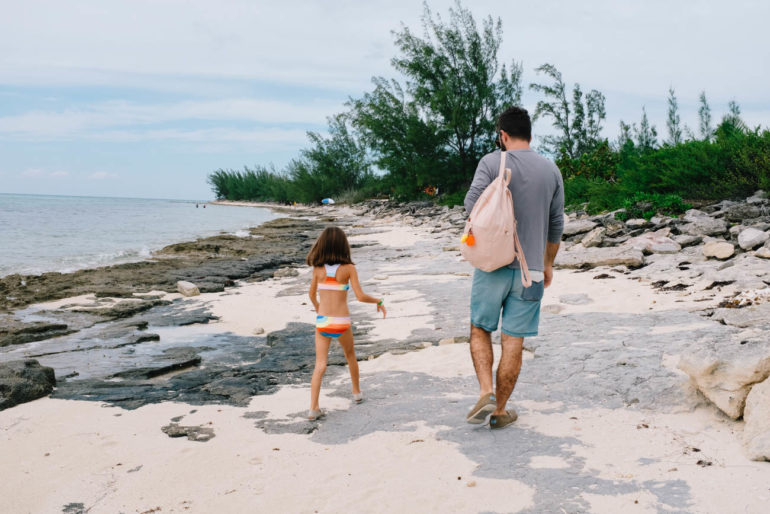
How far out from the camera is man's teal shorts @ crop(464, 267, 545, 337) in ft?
10.9

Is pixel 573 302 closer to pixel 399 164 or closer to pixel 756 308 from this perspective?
pixel 756 308

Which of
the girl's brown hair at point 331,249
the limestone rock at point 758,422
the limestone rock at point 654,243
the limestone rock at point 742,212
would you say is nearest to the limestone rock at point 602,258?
the limestone rock at point 654,243

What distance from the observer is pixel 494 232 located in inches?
125

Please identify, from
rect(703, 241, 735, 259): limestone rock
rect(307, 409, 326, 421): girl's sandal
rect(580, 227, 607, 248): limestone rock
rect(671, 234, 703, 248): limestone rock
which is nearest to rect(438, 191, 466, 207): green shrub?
rect(580, 227, 607, 248): limestone rock

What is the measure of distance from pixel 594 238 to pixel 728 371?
7182 millimetres

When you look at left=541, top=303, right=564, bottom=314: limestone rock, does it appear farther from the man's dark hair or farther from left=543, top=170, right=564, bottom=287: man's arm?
the man's dark hair

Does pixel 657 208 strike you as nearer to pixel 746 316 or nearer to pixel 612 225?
pixel 612 225

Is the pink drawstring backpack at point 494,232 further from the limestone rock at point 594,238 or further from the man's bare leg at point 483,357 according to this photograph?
the limestone rock at point 594,238

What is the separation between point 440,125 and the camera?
2930cm

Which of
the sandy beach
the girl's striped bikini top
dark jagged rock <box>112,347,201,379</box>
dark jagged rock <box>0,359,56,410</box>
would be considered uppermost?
the girl's striped bikini top

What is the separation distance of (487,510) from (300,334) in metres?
4.35

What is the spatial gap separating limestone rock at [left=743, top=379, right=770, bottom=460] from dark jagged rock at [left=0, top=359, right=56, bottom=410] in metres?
4.99

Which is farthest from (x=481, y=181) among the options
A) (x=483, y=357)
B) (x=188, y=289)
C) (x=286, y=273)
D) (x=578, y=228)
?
(x=286, y=273)

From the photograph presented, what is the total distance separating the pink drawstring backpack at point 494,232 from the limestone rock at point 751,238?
19.5ft
